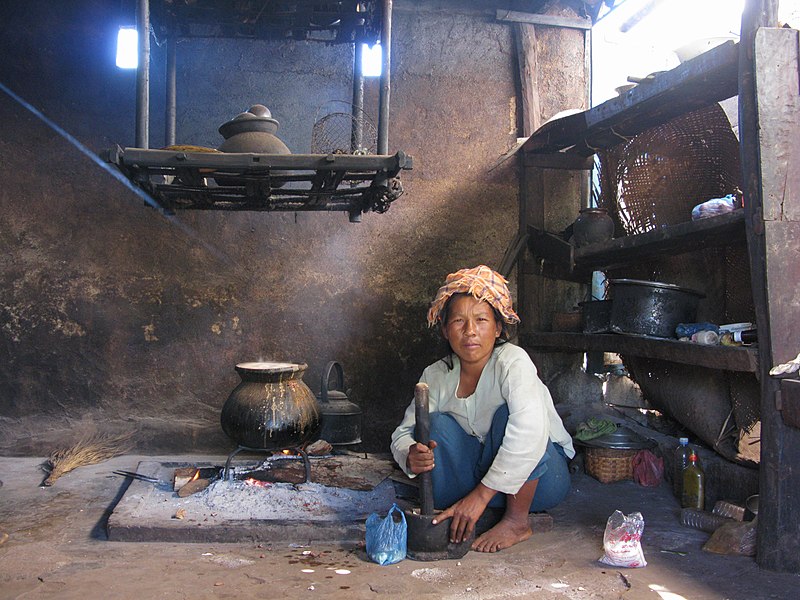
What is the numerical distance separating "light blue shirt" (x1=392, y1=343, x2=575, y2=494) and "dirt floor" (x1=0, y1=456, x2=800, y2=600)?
39 centimetres

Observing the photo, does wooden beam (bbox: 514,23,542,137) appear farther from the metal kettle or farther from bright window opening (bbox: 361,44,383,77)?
the metal kettle

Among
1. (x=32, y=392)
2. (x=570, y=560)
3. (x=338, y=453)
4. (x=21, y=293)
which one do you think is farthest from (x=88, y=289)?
(x=570, y=560)

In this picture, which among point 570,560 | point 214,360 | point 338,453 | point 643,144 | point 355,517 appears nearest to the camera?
point 570,560

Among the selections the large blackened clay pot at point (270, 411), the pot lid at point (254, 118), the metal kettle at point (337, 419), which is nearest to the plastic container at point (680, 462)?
the metal kettle at point (337, 419)

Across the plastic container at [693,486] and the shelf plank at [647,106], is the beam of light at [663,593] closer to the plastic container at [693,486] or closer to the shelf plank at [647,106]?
the plastic container at [693,486]

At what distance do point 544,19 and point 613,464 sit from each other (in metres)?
3.62

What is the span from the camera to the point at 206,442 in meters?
5.14

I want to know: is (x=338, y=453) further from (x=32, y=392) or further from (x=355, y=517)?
(x=32, y=392)

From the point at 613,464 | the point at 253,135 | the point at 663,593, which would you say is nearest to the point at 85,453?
the point at 253,135

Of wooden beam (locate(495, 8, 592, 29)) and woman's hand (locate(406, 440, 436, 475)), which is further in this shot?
wooden beam (locate(495, 8, 592, 29))

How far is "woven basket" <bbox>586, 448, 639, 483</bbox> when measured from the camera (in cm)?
436

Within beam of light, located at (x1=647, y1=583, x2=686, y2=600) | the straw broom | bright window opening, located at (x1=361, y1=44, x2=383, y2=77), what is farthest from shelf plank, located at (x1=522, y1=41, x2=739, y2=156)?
the straw broom

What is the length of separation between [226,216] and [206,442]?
5.73 ft

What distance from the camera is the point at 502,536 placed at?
3092 millimetres
